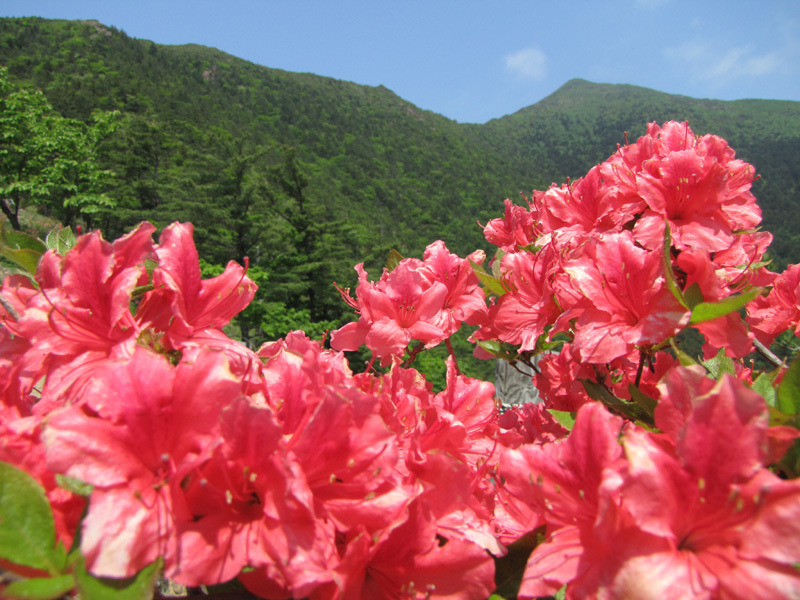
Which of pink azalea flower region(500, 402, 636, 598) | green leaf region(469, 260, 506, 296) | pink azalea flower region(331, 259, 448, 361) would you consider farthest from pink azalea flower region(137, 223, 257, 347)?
green leaf region(469, 260, 506, 296)

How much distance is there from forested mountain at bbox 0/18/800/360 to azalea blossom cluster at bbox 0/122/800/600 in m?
15.9

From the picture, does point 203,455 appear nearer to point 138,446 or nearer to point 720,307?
point 138,446

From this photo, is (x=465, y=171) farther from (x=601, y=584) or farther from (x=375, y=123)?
(x=601, y=584)

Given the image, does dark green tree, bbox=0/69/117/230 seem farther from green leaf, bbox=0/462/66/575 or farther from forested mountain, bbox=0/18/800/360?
green leaf, bbox=0/462/66/575

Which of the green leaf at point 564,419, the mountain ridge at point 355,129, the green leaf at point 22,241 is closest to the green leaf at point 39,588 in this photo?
the green leaf at point 22,241

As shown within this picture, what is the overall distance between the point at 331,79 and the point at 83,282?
12268 centimetres

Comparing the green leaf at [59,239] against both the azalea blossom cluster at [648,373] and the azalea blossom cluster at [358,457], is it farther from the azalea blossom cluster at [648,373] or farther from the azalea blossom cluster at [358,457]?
the azalea blossom cluster at [648,373]

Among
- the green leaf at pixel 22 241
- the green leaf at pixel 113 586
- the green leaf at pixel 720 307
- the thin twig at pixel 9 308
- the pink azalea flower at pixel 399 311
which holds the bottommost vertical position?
the green leaf at pixel 113 586

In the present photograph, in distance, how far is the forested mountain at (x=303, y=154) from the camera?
24125 mm

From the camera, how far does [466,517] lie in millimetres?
917

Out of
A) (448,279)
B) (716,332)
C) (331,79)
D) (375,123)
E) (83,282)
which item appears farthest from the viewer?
(331,79)

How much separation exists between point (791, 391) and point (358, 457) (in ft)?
2.40

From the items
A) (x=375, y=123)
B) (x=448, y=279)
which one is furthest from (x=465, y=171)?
(x=448, y=279)

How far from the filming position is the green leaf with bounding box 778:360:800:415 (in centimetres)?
79
